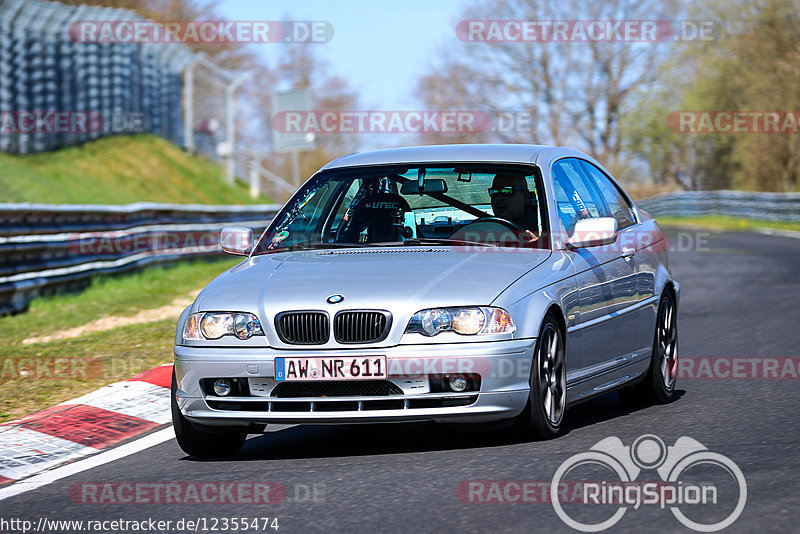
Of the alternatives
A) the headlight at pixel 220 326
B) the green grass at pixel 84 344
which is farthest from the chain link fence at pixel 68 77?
the headlight at pixel 220 326

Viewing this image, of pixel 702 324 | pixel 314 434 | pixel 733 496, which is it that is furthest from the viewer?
pixel 702 324

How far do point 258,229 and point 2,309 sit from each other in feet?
42.1

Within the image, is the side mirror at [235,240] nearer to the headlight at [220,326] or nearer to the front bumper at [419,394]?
the headlight at [220,326]

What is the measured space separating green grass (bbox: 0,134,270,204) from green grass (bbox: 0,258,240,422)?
923 centimetres

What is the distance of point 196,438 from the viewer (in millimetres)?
6520

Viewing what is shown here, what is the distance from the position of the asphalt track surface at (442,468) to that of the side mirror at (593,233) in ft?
3.16

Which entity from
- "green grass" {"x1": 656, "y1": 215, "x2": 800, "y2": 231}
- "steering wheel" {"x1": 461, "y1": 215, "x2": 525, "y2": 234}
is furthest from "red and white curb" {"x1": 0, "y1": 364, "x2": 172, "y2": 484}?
"green grass" {"x1": 656, "y1": 215, "x2": 800, "y2": 231}

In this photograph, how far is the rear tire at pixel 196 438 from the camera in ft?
21.4

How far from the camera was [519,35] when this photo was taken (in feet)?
194

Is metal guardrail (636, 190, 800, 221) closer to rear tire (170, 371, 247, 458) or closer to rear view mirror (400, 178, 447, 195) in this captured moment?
rear view mirror (400, 178, 447, 195)

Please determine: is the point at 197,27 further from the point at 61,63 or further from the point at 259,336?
the point at 259,336

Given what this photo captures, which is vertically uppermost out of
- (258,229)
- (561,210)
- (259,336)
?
(561,210)

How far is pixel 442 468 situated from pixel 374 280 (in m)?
0.99

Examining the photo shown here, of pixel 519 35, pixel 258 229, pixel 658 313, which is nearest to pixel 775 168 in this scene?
pixel 519 35
